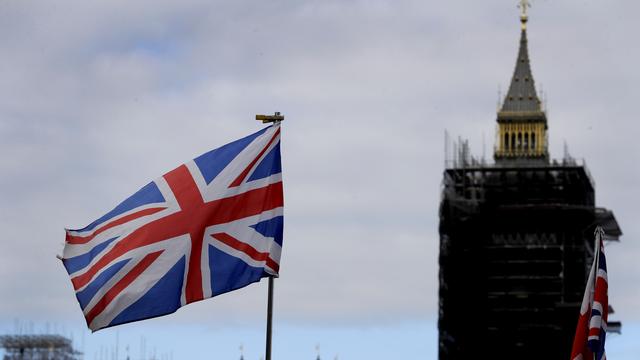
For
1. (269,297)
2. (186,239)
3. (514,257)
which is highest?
(514,257)

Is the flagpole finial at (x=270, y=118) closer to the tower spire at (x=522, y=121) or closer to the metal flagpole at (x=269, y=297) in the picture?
the metal flagpole at (x=269, y=297)

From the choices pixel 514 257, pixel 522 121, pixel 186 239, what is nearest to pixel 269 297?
pixel 186 239

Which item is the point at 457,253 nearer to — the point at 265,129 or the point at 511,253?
the point at 511,253

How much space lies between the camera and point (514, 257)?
452 ft

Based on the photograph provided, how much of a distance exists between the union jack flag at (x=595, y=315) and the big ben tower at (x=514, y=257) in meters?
106

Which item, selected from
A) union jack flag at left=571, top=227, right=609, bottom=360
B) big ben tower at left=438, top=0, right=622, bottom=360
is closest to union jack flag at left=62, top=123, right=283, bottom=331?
union jack flag at left=571, top=227, right=609, bottom=360

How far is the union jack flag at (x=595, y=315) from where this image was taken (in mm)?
27750

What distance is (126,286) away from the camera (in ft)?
78.4

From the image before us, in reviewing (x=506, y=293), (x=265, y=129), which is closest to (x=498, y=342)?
(x=506, y=293)

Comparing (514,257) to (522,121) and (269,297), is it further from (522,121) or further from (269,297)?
(269,297)

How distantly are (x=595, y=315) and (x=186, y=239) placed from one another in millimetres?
7115

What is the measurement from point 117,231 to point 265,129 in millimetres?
2448

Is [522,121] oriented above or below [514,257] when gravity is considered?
above

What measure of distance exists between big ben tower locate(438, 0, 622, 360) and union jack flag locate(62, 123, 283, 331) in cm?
11022
